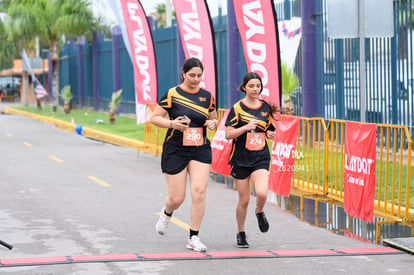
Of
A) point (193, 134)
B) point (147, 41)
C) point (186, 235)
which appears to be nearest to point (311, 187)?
point (186, 235)

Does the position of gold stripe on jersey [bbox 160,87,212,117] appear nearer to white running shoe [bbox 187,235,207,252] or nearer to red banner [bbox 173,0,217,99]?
white running shoe [bbox 187,235,207,252]

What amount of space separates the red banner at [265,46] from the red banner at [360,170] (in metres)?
3.14

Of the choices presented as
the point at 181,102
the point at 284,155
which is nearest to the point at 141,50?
the point at 284,155

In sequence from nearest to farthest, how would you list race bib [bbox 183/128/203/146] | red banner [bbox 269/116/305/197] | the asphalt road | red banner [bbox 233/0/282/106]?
the asphalt road, race bib [bbox 183/128/203/146], red banner [bbox 269/116/305/197], red banner [bbox 233/0/282/106]

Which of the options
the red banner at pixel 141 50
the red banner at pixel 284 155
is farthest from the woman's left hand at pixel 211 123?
the red banner at pixel 141 50

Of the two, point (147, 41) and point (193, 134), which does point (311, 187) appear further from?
point (147, 41)

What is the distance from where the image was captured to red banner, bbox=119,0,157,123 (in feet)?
71.0

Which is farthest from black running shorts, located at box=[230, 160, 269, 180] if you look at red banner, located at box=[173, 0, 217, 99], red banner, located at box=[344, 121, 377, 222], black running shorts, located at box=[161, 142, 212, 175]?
red banner, located at box=[173, 0, 217, 99]

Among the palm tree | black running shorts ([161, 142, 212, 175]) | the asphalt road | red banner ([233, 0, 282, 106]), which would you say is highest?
the palm tree

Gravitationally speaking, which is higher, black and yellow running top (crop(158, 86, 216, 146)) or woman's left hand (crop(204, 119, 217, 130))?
black and yellow running top (crop(158, 86, 216, 146))

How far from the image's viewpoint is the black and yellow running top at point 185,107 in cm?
825

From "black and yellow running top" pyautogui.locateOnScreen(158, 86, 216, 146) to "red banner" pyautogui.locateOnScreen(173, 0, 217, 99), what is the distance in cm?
806

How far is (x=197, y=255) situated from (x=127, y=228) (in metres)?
1.87

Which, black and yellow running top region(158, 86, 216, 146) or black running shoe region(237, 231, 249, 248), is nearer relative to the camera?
black and yellow running top region(158, 86, 216, 146)
